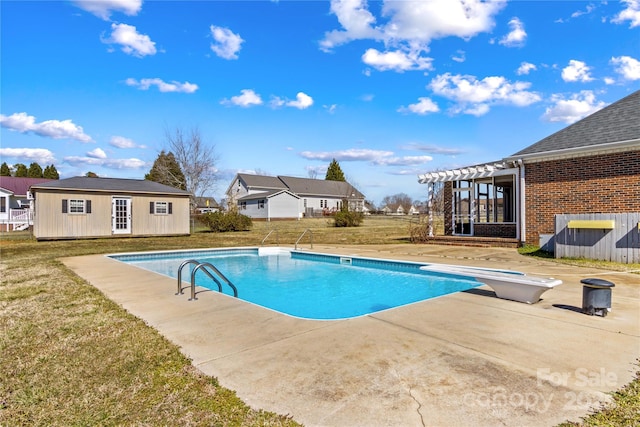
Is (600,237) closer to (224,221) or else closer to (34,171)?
→ (224,221)

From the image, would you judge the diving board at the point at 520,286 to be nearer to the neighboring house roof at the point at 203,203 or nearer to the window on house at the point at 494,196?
the window on house at the point at 494,196

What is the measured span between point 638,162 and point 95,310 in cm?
1477

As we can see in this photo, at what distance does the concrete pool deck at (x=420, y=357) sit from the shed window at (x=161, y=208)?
18356mm

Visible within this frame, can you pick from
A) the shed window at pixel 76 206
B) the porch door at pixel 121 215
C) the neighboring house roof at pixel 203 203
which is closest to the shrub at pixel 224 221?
the porch door at pixel 121 215

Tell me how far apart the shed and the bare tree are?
13209mm

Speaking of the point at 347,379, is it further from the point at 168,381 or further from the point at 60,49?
the point at 60,49

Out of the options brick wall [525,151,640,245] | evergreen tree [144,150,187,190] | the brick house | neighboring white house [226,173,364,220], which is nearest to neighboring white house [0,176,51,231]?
evergreen tree [144,150,187,190]

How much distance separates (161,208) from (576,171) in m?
22.3

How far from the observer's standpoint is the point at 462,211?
714 inches

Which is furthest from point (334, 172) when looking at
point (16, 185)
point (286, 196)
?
point (16, 185)

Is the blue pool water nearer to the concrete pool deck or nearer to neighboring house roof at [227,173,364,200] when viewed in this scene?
the concrete pool deck

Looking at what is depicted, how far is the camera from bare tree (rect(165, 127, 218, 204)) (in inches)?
1437

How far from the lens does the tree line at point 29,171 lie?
55969 millimetres

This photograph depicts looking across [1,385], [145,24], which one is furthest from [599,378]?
[145,24]
